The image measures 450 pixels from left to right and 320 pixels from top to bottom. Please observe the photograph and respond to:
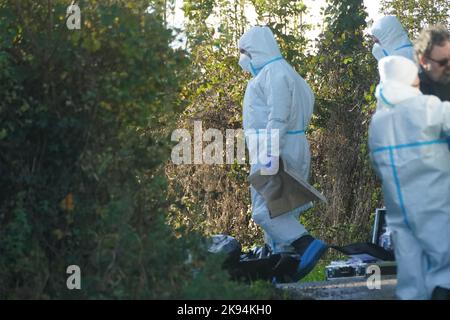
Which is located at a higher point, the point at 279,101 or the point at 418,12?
the point at 418,12

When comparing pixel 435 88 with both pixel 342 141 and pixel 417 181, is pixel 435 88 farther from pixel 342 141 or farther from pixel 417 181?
pixel 342 141

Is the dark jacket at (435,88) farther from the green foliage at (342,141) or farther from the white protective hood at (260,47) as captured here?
the green foliage at (342,141)

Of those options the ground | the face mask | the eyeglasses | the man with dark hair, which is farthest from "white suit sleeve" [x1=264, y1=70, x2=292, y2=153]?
the eyeglasses

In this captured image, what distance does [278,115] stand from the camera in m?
9.23

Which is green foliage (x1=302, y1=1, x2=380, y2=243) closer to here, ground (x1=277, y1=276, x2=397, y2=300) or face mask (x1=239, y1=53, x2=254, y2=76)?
face mask (x1=239, y1=53, x2=254, y2=76)

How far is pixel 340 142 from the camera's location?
40.8 ft

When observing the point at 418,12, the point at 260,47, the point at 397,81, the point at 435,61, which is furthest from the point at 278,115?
the point at 418,12

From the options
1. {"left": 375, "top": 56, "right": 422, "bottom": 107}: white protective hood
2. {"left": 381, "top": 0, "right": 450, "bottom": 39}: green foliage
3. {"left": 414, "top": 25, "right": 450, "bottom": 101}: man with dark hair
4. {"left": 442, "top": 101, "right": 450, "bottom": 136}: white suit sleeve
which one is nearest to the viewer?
{"left": 442, "top": 101, "right": 450, "bottom": 136}: white suit sleeve

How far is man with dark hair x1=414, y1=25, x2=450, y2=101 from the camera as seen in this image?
23.2ft

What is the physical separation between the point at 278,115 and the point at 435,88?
2099mm

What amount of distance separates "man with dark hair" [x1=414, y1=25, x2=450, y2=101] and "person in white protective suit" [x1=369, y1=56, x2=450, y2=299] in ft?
1.73

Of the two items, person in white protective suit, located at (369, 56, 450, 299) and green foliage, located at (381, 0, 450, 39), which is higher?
green foliage, located at (381, 0, 450, 39)

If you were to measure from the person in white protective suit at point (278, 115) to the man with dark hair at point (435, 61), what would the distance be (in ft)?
6.78

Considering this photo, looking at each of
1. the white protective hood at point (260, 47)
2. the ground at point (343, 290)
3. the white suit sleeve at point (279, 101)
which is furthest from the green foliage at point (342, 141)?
the ground at point (343, 290)
